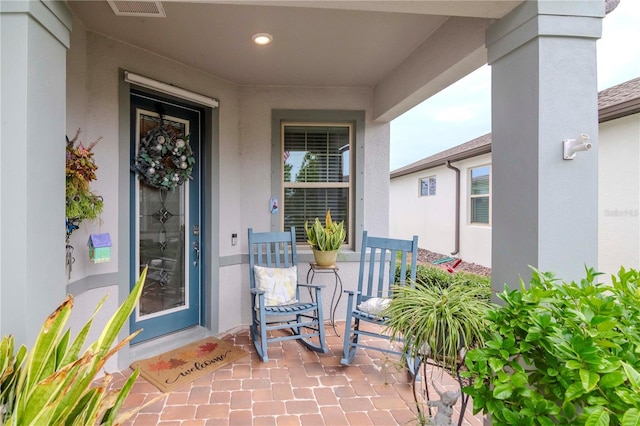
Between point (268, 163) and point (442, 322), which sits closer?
point (442, 322)

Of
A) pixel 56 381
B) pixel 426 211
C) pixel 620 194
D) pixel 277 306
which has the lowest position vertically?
pixel 277 306

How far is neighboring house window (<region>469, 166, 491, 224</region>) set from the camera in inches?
273

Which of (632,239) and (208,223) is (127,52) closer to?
(208,223)

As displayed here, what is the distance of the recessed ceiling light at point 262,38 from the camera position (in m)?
2.57

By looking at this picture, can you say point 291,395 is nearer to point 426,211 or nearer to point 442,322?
point 442,322

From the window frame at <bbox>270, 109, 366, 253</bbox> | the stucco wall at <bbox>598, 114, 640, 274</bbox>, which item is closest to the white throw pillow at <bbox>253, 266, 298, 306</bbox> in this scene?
the window frame at <bbox>270, 109, 366, 253</bbox>

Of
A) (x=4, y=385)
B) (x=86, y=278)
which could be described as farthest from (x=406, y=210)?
(x=4, y=385)

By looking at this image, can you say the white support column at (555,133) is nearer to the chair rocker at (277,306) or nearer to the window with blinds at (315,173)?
the chair rocker at (277,306)

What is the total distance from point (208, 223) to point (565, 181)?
2.96 meters

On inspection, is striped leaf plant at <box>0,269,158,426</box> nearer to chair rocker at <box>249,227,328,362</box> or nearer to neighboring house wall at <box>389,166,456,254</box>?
chair rocker at <box>249,227,328,362</box>

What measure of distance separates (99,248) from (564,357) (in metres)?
2.79

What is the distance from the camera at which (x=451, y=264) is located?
22.6ft

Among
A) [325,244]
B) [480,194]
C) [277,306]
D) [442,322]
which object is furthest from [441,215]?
[442,322]

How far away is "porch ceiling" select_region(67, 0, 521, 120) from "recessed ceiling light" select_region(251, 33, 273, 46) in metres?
0.05
